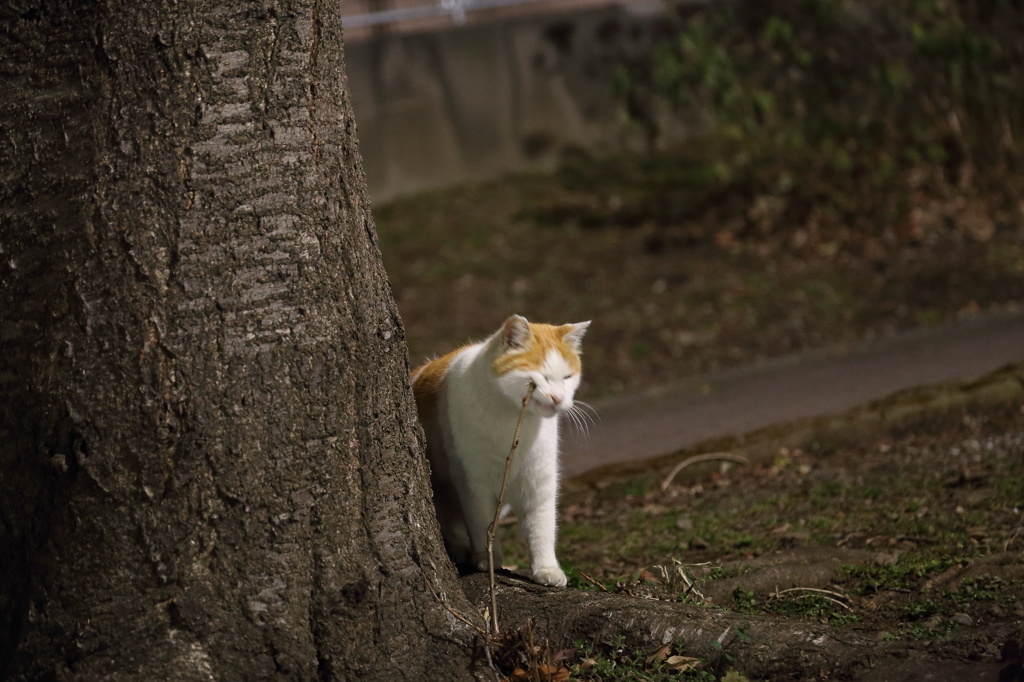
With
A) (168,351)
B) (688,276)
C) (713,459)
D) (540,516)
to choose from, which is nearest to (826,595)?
(540,516)

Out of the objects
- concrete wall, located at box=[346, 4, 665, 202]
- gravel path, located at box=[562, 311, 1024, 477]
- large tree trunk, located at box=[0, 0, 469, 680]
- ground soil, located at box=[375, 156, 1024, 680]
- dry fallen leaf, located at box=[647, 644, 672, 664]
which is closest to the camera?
large tree trunk, located at box=[0, 0, 469, 680]

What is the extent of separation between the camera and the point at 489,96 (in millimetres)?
10141

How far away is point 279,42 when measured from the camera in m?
2.43

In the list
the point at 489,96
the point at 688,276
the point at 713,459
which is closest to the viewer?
the point at 713,459

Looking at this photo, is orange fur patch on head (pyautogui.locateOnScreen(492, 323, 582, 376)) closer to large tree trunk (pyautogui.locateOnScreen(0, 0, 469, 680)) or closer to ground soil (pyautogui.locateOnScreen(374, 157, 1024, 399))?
large tree trunk (pyautogui.locateOnScreen(0, 0, 469, 680))

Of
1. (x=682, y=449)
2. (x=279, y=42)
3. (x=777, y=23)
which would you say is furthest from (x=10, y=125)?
(x=777, y=23)

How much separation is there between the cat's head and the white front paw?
472 millimetres

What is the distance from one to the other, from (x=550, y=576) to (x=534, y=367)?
0.62 m

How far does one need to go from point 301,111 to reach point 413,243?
6197 mm

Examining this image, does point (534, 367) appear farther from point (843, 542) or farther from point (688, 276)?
point (688, 276)

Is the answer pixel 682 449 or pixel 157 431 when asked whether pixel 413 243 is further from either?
pixel 157 431

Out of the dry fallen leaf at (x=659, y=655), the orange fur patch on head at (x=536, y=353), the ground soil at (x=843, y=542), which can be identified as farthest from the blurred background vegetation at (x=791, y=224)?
the dry fallen leaf at (x=659, y=655)

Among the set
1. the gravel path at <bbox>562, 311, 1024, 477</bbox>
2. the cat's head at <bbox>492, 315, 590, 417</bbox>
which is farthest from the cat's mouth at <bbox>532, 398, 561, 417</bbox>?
the gravel path at <bbox>562, 311, 1024, 477</bbox>

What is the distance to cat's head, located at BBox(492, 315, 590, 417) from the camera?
3.15m
